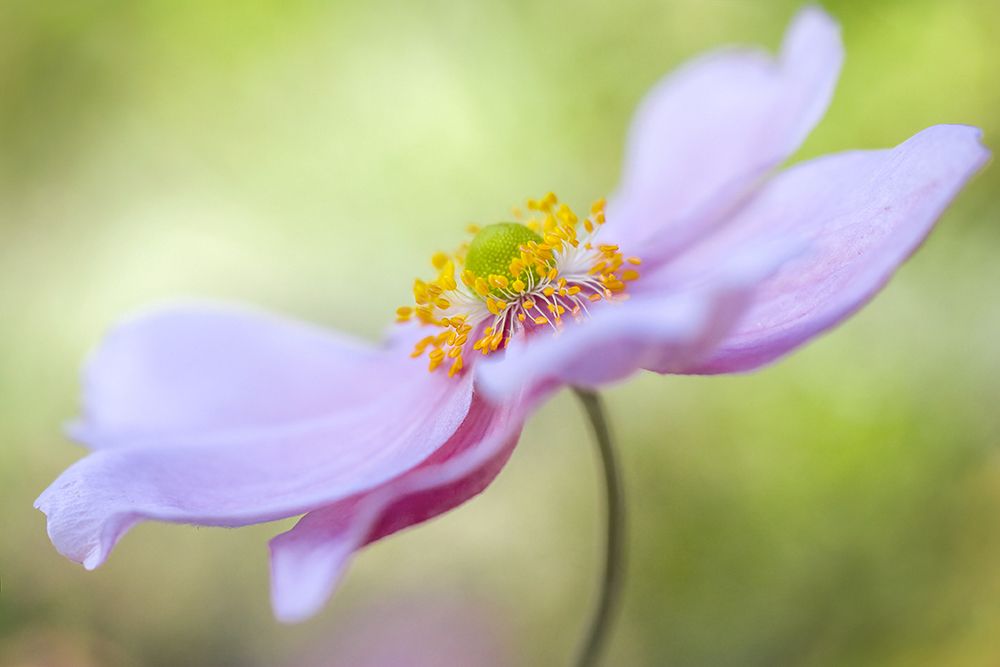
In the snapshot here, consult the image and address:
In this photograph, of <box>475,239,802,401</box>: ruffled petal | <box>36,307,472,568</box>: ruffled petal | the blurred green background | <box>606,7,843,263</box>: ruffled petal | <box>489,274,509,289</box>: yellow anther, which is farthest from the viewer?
the blurred green background

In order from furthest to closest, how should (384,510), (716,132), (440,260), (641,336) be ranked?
(716,132) → (440,260) → (384,510) → (641,336)

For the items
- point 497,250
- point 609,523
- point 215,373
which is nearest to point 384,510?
point 609,523

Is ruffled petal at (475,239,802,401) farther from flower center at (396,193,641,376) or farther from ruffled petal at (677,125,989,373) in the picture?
flower center at (396,193,641,376)

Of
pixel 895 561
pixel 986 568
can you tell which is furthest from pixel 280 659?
pixel 986 568

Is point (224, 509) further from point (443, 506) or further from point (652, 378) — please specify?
point (652, 378)

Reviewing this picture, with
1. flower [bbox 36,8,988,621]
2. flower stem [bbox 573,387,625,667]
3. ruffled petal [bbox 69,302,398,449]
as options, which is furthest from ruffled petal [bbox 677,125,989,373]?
ruffled petal [bbox 69,302,398,449]

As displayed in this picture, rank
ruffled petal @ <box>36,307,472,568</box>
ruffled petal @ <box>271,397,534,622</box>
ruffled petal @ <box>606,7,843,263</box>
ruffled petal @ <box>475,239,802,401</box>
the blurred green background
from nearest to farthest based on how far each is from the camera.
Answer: ruffled petal @ <box>475,239,802,401</box> < ruffled petal @ <box>271,397,534,622</box> < ruffled petal @ <box>36,307,472,568</box> < ruffled petal @ <box>606,7,843,263</box> < the blurred green background

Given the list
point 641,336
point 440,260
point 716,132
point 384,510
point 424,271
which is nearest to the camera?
point 641,336

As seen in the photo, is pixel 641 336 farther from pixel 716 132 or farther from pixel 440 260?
pixel 716 132
